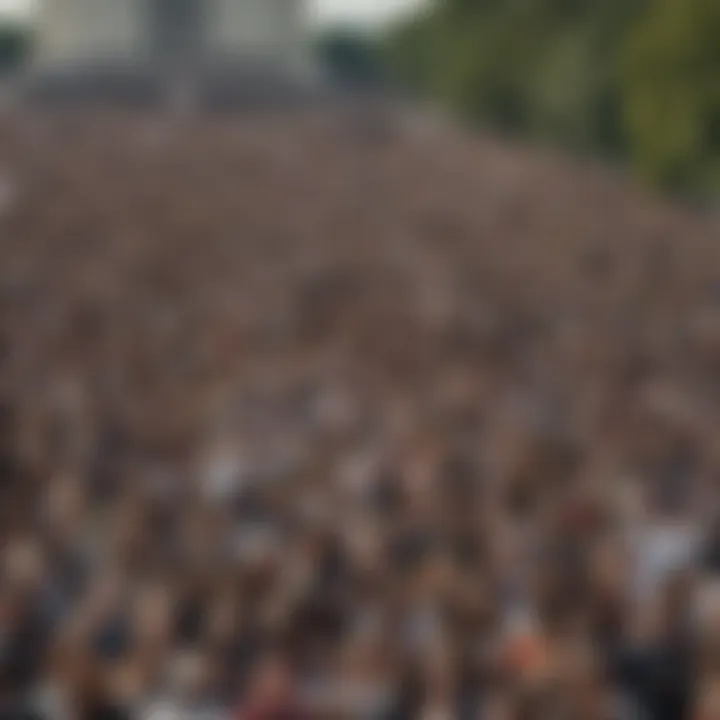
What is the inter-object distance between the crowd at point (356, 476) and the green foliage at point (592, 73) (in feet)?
2.96

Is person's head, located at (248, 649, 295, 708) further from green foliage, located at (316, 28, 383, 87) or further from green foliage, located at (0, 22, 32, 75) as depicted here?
green foliage, located at (0, 22, 32, 75)

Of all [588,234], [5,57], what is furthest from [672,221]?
[5,57]

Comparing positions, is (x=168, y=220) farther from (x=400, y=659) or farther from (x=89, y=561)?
(x=400, y=659)

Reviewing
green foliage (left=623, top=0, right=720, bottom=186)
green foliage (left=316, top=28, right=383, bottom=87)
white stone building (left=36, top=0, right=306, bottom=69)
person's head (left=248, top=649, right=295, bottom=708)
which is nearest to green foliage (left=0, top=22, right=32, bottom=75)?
white stone building (left=36, top=0, right=306, bottom=69)

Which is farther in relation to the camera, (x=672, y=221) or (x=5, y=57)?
(x=5, y=57)

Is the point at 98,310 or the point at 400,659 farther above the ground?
the point at 98,310

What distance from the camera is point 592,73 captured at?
14.3 metres

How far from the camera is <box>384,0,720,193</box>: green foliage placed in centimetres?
1118

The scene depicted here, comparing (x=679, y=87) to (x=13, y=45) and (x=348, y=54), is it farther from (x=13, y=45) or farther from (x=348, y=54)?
(x=13, y=45)

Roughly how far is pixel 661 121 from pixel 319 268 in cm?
325

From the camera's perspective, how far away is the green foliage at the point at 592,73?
11.2 metres

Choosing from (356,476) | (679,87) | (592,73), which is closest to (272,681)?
(356,476)

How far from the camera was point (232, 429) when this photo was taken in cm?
577

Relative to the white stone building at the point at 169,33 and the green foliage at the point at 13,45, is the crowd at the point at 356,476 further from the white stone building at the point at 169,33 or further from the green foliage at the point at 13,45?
the green foliage at the point at 13,45
